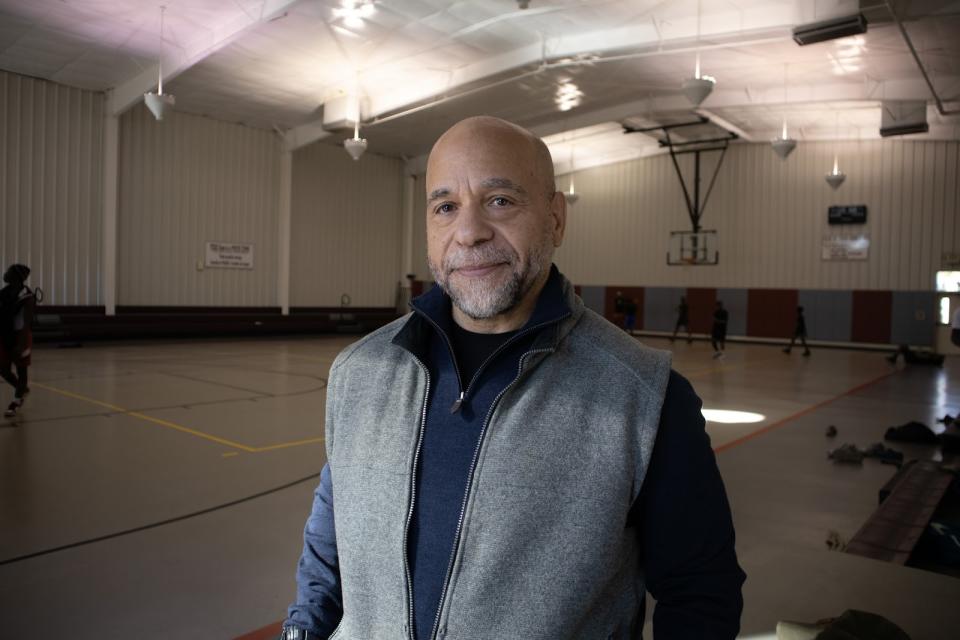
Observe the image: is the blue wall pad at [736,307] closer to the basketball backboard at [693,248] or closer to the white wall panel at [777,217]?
the white wall panel at [777,217]

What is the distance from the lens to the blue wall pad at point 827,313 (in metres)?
22.8

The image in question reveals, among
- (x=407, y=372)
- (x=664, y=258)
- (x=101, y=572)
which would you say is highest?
(x=664, y=258)

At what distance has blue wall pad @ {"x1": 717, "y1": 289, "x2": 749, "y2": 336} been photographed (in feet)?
81.3

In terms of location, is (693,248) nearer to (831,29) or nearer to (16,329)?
(831,29)

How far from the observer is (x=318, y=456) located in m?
6.51

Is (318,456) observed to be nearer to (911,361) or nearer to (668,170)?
(911,361)

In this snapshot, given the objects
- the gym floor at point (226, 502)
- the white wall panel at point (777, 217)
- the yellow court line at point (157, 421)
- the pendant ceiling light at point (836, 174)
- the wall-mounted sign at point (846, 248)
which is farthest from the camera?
the wall-mounted sign at point (846, 248)

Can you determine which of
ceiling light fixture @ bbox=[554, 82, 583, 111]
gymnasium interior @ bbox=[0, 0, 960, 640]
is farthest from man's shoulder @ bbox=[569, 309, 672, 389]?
ceiling light fixture @ bbox=[554, 82, 583, 111]

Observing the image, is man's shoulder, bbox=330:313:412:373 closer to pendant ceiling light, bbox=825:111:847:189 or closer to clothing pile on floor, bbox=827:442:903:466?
clothing pile on floor, bbox=827:442:903:466

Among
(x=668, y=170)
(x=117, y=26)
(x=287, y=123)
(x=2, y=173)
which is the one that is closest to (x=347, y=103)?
(x=287, y=123)

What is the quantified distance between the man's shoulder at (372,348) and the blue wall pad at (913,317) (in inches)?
955

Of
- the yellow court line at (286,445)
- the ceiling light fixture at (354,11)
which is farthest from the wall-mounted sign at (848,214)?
the yellow court line at (286,445)

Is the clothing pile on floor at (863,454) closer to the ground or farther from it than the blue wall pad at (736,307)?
closer to the ground

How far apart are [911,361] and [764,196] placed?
26.2 feet
